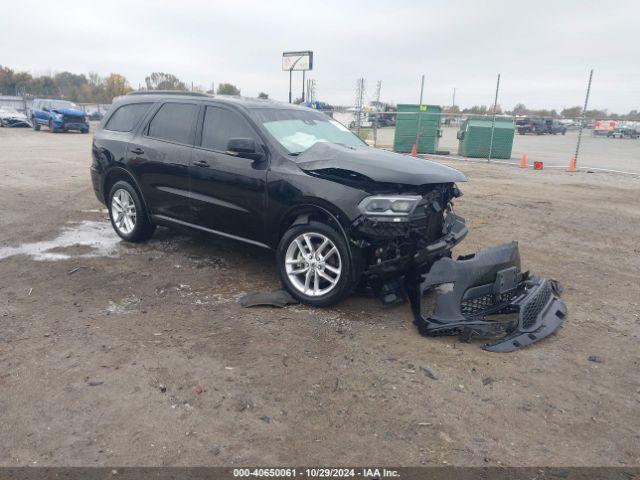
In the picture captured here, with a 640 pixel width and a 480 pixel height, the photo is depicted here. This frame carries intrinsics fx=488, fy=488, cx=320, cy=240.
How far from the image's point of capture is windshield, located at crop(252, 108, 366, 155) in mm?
4853

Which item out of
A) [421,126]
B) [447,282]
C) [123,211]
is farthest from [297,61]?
[447,282]

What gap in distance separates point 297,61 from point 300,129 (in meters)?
25.3

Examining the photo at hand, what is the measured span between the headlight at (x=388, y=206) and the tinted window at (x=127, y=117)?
3.44 meters

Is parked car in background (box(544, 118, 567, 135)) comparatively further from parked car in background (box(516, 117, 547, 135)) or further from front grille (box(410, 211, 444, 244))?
front grille (box(410, 211, 444, 244))

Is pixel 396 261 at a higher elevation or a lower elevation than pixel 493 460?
higher

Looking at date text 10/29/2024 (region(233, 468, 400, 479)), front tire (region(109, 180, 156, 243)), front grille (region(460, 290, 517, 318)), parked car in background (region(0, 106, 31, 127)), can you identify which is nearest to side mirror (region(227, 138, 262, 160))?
front tire (region(109, 180, 156, 243))

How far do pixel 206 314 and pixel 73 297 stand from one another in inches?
52.2

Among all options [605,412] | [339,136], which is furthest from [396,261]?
[339,136]

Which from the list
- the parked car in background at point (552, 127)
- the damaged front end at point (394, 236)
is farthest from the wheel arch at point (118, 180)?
the parked car in background at point (552, 127)

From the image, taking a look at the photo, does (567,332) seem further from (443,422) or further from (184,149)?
(184,149)

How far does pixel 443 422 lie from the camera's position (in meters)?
2.80

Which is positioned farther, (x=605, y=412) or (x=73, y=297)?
(x=73, y=297)

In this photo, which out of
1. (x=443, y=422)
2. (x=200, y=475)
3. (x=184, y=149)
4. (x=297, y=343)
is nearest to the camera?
(x=200, y=475)

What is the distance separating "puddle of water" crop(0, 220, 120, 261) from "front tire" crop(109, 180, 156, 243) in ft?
0.78
